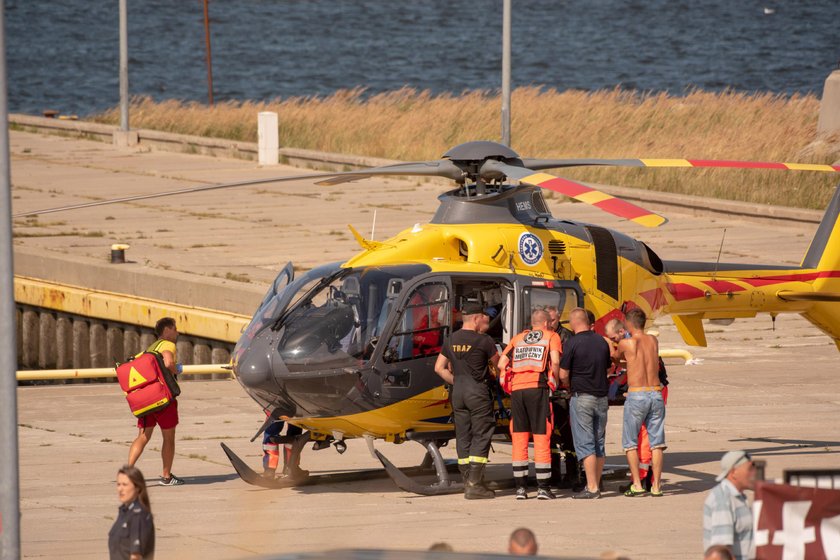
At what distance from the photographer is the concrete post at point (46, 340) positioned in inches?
1096

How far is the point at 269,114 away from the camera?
3972 cm

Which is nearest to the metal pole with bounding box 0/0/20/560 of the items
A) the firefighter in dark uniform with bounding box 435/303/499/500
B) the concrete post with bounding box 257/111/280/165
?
the firefighter in dark uniform with bounding box 435/303/499/500

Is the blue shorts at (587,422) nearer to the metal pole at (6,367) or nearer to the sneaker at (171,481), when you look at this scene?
the sneaker at (171,481)

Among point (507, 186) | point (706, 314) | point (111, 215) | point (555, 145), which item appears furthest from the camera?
point (555, 145)

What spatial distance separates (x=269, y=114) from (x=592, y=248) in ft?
82.3

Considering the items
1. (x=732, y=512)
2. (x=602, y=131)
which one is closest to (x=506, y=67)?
(x=602, y=131)

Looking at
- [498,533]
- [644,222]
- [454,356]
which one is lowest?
[498,533]

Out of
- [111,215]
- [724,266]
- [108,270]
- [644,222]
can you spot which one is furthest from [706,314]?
[111,215]

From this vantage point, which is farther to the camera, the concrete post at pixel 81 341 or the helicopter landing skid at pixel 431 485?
the concrete post at pixel 81 341

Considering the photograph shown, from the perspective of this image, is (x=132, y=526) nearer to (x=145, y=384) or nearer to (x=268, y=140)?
(x=145, y=384)

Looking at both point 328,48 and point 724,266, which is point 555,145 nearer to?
point 724,266

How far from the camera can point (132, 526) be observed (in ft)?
33.5

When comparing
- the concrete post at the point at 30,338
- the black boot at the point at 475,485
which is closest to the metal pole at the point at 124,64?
the concrete post at the point at 30,338

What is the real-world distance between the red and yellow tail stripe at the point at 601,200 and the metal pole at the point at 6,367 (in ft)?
14.3
